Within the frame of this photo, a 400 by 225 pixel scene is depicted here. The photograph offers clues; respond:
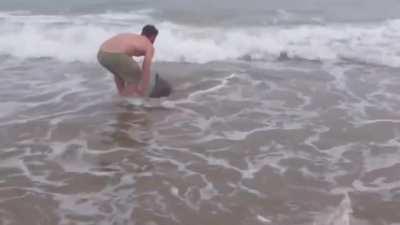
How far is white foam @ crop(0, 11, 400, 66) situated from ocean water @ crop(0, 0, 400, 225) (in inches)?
2.0

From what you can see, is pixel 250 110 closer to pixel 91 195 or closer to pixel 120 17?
pixel 91 195

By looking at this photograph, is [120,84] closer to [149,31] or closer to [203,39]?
[149,31]

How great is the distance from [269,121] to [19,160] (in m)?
2.94

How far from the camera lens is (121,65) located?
28.6 feet

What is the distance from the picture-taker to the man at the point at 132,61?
8.59 meters

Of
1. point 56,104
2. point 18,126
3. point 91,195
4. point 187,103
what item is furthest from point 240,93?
point 91,195

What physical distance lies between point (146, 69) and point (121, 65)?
1.11ft

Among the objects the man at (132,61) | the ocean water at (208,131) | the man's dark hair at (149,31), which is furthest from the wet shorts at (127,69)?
the man's dark hair at (149,31)

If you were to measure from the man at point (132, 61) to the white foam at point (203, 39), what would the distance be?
290 cm

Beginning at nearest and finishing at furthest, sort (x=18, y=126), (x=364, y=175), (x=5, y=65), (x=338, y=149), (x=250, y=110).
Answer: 1. (x=364, y=175)
2. (x=338, y=149)
3. (x=18, y=126)
4. (x=250, y=110)
5. (x=5, y=65)

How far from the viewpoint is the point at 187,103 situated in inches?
348

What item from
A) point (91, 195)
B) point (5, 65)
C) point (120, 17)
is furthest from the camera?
point (120, 17)

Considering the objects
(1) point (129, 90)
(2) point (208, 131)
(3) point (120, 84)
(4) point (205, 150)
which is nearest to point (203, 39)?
(3) point (120, 84)

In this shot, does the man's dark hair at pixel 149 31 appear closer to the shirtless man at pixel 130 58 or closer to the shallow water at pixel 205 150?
the shirtless man at pixel 130 58
